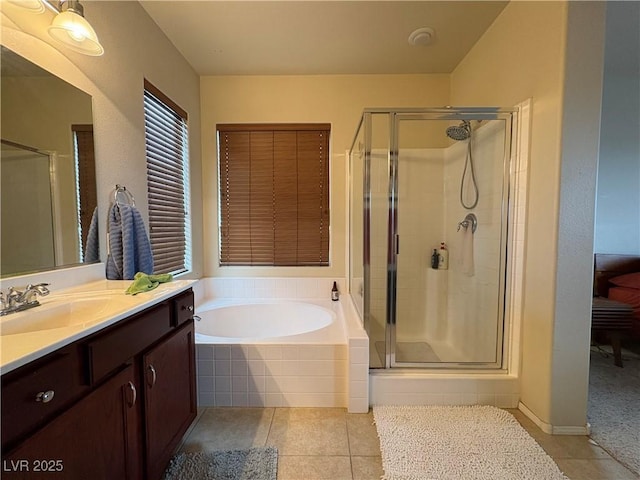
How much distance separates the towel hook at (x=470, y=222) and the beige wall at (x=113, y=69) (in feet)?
7.81

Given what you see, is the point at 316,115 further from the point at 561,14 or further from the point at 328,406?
the point at 328,406

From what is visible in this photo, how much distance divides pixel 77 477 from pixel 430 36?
295 cm

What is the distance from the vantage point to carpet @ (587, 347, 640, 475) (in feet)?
4.75

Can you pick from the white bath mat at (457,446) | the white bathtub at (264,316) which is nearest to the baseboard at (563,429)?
the white bath mat at (457,446)

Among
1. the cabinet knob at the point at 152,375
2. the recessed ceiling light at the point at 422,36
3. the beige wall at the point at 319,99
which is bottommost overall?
the cabinet knob at the point at 152,375

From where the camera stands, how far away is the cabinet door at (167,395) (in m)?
1.11

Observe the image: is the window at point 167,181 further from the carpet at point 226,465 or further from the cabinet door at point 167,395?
the carpet at point 226,465

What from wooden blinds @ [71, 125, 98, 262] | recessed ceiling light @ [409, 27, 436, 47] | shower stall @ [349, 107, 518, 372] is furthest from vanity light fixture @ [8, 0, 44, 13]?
recessed ceiling light @ [409, 27, 436, 47]

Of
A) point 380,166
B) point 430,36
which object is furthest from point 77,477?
point 430,36

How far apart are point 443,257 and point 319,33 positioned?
2.08m

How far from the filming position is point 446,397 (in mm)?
1798

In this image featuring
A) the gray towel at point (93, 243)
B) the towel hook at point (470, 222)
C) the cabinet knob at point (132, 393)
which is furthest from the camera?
the towel hook at point (470, 222)

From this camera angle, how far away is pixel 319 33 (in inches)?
82.8

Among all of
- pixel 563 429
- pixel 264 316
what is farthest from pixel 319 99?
pixel 563 429
